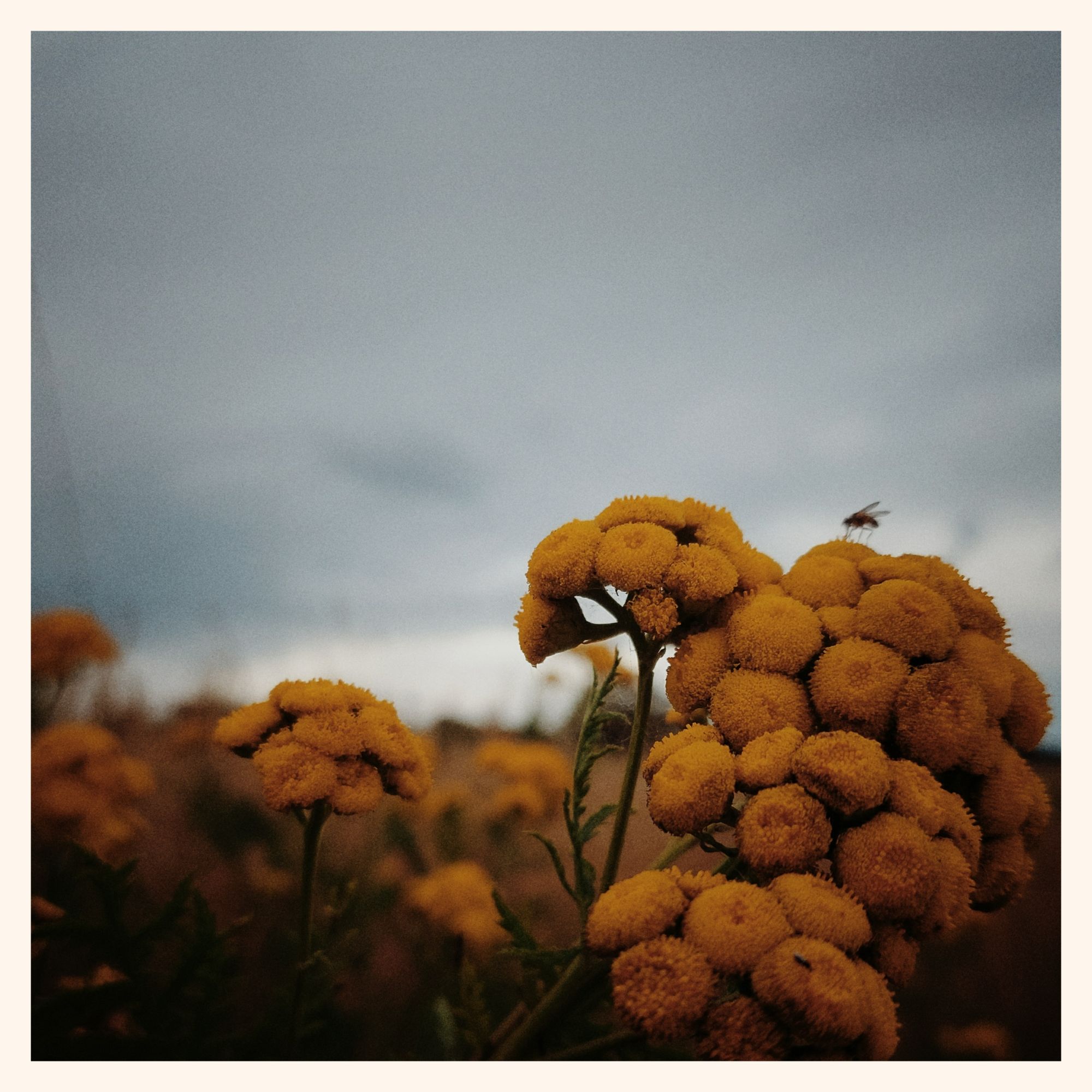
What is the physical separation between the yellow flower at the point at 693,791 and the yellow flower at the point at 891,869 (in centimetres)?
16

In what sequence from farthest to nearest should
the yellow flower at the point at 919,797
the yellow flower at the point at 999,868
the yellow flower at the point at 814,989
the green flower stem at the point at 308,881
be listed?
the green flower stem at the point at 308,881
the yellow flower at the point at 999,868
the yellow flower at the point at 919,797
the yellow flower at the point at 814,989

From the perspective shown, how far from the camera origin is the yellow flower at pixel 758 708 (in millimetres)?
1017

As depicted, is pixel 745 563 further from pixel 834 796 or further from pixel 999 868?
pixel 999 868

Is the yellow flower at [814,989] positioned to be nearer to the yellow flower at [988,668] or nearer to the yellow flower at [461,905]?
the yellow flower at [988,668]

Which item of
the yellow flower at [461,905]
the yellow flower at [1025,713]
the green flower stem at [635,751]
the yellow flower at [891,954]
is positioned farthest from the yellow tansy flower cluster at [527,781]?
the yellow flower at [1025,713]

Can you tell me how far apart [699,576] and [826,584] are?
197mm

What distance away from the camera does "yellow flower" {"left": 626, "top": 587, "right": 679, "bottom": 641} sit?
→ 1.08m

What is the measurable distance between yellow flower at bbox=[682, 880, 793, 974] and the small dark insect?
0.73 m

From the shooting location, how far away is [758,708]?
3.35 ft

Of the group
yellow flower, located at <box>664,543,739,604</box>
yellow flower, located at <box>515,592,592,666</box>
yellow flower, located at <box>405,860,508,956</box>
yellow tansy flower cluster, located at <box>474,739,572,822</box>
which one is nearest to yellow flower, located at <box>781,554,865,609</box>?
yellow flower, located at <box>664,543,739,604</box>

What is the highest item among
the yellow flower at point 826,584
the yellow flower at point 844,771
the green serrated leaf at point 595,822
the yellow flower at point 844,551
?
the yellow flower at point 844,551

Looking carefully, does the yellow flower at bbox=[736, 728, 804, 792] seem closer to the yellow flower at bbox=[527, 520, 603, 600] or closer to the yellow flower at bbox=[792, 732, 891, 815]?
the yellow flower at bbox=[792, 732, 891, 815]

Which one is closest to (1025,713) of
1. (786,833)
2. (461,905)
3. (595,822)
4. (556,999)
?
(786,833)
